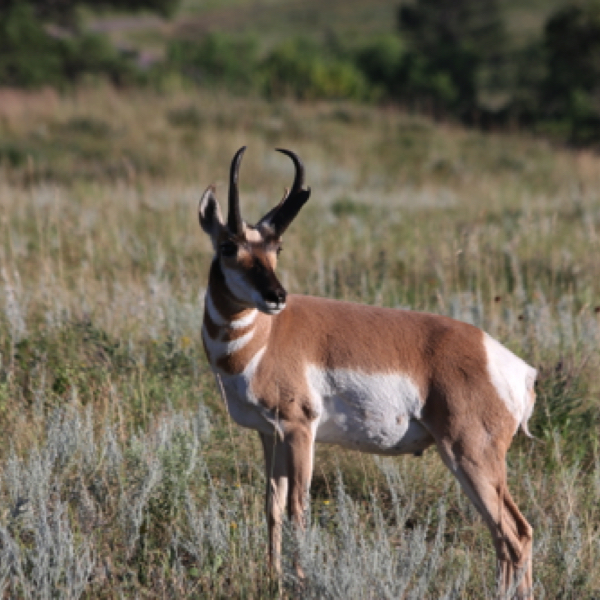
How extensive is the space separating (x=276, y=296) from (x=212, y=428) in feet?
4.68

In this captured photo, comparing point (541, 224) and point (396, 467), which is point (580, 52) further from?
point (396, 467)

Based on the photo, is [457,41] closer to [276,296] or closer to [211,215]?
[211,215]

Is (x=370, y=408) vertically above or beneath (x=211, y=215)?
beneath

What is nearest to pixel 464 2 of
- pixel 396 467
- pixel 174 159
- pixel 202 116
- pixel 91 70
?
pixel 91 70

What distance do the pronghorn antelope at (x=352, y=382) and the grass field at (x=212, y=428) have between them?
0.20 metres

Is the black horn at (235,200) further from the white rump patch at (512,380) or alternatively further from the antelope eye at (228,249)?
the white rump patch at (512,380)

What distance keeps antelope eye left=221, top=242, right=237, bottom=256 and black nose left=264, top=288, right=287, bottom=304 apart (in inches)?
12.2

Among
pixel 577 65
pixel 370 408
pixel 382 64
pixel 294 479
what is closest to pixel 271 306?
pixel 370 408

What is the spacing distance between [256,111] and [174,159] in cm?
522

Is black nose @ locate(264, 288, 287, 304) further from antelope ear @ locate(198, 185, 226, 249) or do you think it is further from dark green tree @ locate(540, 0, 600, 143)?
dark green tree @ locate(540, 0, 600, 143)

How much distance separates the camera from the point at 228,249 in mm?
3299

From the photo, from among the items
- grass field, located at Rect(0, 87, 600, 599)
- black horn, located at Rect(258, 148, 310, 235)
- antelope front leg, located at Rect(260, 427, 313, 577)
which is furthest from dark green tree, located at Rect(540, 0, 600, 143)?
antelope front leg, located at Rect(260, 427, 313, 577)

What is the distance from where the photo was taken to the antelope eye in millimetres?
3283

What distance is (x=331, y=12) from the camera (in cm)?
8031
